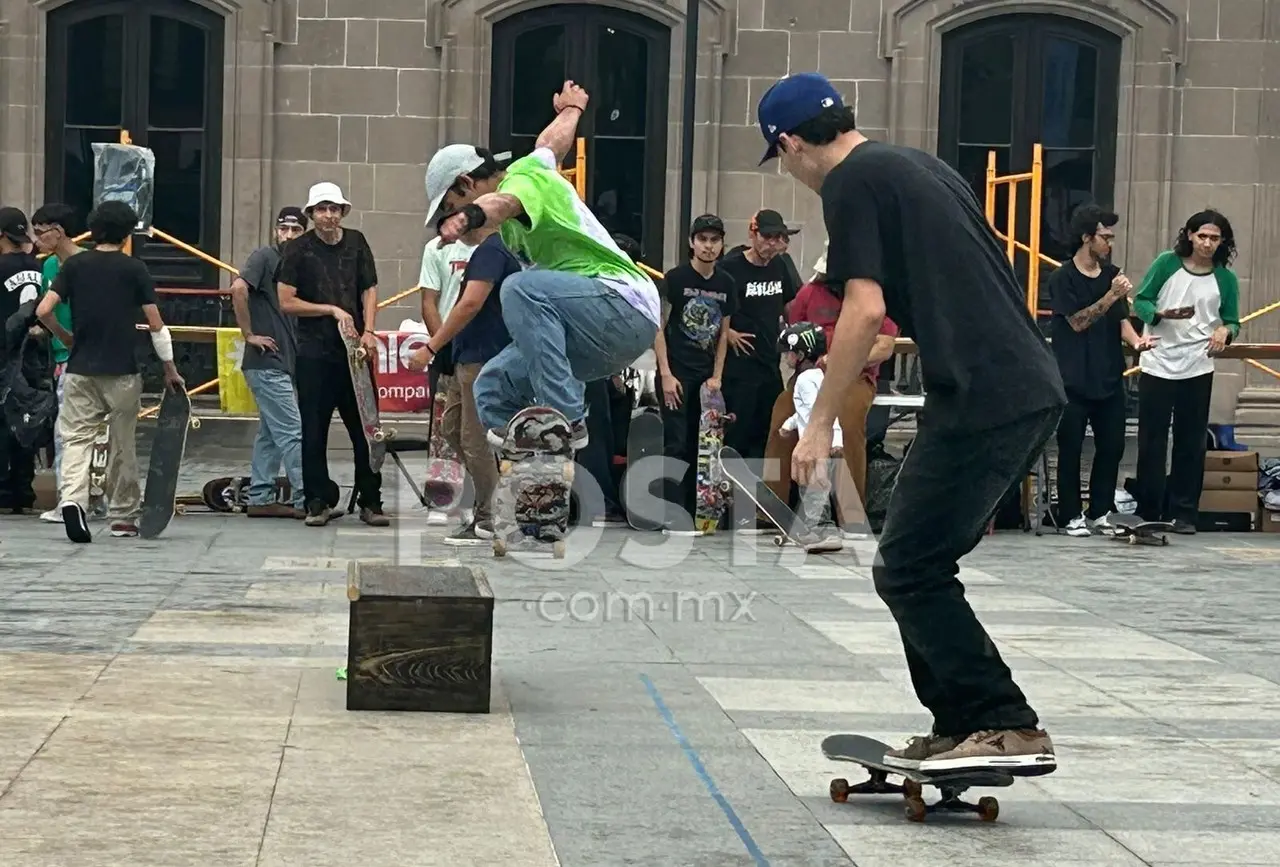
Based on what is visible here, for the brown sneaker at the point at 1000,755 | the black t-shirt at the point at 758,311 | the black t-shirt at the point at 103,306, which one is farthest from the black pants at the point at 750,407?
the brown sneaker at the point at 1000,755

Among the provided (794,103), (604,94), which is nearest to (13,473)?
(604,94)

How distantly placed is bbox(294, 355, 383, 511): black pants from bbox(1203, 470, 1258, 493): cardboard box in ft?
17.9

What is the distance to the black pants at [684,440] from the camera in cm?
1270

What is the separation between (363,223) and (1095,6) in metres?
6.85

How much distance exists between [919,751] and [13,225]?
9119mm

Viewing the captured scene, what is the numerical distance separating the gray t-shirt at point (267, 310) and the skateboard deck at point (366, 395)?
693 mm

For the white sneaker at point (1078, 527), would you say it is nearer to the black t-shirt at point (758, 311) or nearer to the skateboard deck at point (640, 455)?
the black t-shirt at point (758, 311)

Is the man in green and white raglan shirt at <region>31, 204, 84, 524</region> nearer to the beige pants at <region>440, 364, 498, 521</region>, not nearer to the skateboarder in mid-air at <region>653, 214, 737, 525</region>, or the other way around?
the beige pants at <region>440, 364, 498, 521</region>

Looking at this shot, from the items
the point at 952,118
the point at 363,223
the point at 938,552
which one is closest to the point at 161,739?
the point at 938,552

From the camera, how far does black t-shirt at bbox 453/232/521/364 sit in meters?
10.8

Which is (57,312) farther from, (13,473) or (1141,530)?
(1141,530)

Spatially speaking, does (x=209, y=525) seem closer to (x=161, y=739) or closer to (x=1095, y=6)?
(x=161, y=739)

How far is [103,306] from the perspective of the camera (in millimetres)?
11609

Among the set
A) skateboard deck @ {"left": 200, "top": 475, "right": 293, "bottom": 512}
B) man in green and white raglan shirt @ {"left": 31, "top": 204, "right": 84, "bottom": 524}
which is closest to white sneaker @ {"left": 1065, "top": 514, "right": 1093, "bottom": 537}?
skateboard deck @ {"left": 200, "top": 475, "right": 293, "bottom": 512}
